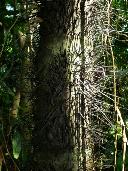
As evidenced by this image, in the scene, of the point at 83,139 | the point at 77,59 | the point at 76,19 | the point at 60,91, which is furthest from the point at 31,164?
the point at 76,19

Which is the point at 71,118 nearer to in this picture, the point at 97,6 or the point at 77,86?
the point at 77,86

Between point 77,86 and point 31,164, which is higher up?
point 77,86

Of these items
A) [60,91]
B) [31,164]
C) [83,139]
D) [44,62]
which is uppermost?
[44,62]

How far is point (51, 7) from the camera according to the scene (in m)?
1.49

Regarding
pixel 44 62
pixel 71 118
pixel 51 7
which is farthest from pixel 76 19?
pixel 71 118

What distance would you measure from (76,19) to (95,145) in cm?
56

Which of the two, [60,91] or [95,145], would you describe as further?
[95,145]

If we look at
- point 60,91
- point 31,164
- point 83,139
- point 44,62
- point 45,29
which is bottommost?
point 31,164

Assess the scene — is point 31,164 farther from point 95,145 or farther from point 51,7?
point 51,7

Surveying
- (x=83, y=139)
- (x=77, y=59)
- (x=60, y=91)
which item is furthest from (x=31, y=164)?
(x=77, y=59)

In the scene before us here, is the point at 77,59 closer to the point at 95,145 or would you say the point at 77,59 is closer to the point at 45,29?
the point at 45,29

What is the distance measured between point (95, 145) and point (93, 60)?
1.28 feet

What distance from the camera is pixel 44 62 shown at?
4.94 feet

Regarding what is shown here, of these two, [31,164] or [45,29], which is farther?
[31,164]
